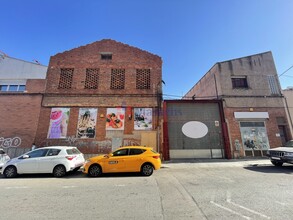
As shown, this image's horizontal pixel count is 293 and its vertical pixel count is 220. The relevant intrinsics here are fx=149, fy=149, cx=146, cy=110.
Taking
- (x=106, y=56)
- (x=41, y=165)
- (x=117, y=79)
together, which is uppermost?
(x=106, y=56)

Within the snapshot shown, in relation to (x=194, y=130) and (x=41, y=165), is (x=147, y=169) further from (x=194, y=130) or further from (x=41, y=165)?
(x=194, y=130)

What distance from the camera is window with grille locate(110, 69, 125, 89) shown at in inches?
565

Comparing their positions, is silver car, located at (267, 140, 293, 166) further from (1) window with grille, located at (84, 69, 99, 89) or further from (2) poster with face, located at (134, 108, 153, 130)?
(1) window with grille, located at (84, 69, 99, 89)

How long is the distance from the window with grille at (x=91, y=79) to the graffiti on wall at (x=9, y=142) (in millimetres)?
7219

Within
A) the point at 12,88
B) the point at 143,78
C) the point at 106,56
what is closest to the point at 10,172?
the point at 12,88

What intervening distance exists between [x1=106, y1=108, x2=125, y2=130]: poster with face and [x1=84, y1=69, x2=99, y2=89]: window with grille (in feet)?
9.78

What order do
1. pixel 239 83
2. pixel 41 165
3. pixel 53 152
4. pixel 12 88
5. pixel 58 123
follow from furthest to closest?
pixel 239 83 < pixel 12 88 < pixel 58 123 < pixel 53 152 < pixel 41 165

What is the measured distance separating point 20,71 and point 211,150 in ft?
65.6

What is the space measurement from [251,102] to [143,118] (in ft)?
34.8

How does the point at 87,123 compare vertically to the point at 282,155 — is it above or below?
above

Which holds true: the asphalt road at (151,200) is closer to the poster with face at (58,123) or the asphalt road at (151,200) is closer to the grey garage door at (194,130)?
the grey garage door at (194,130)

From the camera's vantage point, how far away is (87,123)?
13.2 metres

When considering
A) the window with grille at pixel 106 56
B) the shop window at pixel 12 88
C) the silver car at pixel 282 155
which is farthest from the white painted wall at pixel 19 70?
the silver car at pixel 282 155

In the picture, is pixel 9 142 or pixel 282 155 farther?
pixel 9 142
